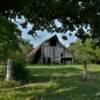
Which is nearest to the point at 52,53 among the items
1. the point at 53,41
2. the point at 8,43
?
the point at 53,41

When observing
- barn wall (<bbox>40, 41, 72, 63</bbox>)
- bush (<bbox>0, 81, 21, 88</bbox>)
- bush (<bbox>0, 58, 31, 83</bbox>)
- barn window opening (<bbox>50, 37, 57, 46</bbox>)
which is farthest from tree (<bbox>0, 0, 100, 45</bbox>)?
barn window opening (<bbox>50, 37, 57, 46</bbox>)

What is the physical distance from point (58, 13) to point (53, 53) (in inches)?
2598

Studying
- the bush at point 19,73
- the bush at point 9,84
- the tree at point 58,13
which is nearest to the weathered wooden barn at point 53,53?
the bush at point 19,73

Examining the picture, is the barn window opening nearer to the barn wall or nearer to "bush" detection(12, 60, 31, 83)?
the barn wall

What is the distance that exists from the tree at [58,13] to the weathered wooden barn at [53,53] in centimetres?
6343

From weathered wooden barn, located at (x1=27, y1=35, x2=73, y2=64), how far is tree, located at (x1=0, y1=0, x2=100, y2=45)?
63.4 metres

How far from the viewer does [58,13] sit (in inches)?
514

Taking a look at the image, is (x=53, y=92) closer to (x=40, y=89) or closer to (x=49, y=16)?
(x=40, y=89)

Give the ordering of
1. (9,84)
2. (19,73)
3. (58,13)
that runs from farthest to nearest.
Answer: (19,73) → (9,84) → (58,13)

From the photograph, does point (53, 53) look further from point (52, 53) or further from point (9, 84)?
point (9, 84)

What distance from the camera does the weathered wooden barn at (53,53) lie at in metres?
78.4

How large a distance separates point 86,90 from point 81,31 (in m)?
6.02

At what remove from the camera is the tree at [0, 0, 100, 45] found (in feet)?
38.1

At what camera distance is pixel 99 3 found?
12391 millimetres
